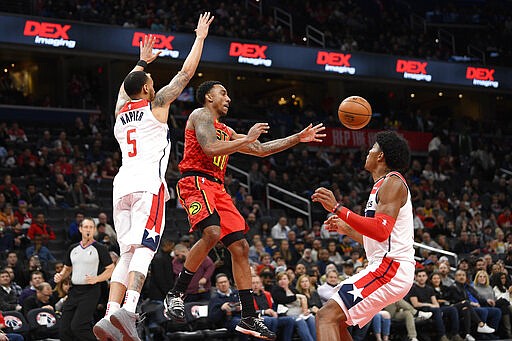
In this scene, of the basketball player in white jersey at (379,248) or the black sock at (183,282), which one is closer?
the basketball player in white jersey at (379,248)

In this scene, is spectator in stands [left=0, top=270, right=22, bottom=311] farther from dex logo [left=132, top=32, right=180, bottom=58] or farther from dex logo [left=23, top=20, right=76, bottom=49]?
dex logo [left=132, top=32, right=180, bottom=58]

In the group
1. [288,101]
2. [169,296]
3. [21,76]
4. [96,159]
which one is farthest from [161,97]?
[288,101]

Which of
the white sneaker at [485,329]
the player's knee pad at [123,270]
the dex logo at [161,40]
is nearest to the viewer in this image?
the player's knee pad at [123,270]

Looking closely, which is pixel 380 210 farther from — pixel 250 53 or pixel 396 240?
pixel 250 53

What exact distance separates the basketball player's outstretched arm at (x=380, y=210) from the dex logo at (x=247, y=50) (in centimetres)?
1782

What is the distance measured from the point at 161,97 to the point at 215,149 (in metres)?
0.69

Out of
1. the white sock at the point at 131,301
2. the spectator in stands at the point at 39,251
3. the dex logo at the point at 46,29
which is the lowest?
the spectator in stands at the point at 39,251

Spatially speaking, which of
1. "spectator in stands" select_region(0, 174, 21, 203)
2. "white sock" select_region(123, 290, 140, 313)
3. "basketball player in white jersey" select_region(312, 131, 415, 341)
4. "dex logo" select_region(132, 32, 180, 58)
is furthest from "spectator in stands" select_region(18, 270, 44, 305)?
"dex logo" select_region(132, 32, 180, 58)

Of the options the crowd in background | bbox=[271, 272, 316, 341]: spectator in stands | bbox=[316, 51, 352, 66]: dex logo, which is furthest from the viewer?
bbox=[316, 51, 352, 66]: dex logo

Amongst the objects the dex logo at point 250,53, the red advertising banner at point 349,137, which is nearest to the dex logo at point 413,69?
the red advertising banner at point 349,137

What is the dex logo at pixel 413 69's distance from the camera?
2786 centimetres

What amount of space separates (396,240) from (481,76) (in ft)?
77.0

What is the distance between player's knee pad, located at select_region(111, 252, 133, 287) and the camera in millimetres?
7484

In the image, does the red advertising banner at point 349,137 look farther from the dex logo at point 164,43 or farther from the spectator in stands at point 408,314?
the spectator in stands at point 408,314
